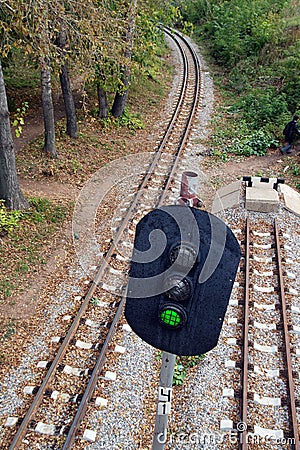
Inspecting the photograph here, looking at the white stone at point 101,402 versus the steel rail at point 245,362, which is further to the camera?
the white stone at point 101,402

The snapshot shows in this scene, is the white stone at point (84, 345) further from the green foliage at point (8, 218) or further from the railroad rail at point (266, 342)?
the green foliage at point (8, 218)

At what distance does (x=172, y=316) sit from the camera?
3.51 metres

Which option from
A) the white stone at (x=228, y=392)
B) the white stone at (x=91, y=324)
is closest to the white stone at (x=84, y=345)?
the white stone at (x=91, y=324)

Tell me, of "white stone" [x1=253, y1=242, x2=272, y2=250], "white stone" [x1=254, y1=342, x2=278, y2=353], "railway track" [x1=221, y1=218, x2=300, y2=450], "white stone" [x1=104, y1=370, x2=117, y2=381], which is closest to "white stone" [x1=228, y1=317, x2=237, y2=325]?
"railway track" [x1=221, y1=218, x2=300, y2=450]

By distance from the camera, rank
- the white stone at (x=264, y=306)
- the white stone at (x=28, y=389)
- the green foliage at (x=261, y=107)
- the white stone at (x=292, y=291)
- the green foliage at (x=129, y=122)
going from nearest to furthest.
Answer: the white stone at (x=28, y=389)
the white stone at (x=264, y=306)
the white stone at (x=292, y=291)
the green foliage at (x=129, y=122)
the green foliage at (x=261, y=107)

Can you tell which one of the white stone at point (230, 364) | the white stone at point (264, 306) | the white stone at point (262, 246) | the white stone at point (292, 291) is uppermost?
the white stone at point (262, 246)

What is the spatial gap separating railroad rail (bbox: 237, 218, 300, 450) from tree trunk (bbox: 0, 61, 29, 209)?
5.55m

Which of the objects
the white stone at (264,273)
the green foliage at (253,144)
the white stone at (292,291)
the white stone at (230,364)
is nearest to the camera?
the white stone at (230,364)

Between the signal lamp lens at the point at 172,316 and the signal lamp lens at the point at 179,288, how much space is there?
0.08 meters

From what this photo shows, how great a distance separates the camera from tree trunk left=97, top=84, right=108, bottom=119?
1609 centimetres

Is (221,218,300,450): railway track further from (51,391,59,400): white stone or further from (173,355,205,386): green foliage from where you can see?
(51,391,59,400): white stone

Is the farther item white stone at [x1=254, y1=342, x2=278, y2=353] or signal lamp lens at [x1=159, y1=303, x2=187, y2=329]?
white stone at [x1=254, y1=342, x2=278, y2=353]

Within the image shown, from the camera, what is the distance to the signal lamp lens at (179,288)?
3459 millimetres

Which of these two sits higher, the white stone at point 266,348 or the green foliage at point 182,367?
the white stone at point 266,348
